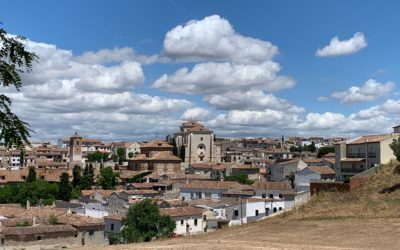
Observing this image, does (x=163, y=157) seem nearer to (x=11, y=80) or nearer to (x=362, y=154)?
(x=362, y=154)

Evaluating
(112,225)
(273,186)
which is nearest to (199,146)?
(273,186)

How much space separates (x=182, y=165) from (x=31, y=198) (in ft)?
102

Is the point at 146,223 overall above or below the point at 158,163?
below

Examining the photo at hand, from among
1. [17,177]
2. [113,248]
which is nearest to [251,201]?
[113,248]

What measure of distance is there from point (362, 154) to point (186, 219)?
2356 centimetres

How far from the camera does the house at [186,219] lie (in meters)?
40.5

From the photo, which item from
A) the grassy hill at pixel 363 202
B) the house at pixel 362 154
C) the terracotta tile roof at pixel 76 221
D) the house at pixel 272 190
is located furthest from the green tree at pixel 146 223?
the house at pixel 362 154

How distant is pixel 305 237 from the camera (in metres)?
20.2

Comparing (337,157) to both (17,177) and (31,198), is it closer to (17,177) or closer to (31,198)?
(31,198)

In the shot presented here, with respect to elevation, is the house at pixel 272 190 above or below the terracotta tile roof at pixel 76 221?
above

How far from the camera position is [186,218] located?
1629 inches

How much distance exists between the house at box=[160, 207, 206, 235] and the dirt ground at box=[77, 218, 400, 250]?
46.0ft

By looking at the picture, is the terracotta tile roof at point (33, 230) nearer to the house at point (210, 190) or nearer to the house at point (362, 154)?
the house at point (210, 190)

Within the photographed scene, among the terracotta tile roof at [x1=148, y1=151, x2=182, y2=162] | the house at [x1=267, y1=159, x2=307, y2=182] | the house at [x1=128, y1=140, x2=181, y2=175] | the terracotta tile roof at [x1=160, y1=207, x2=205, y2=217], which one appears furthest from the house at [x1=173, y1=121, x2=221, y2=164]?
the terracotta tile roof at [x1=160, y1=207, x2=205, y2=217]
